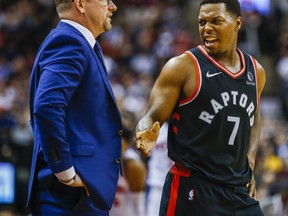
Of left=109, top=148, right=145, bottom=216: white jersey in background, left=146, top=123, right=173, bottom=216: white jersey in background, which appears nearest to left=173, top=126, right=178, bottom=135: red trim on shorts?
left=109, top=148, right=145, bottom=216: white jersey in background

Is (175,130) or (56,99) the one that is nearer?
(56,99)

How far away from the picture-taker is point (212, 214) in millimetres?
5023

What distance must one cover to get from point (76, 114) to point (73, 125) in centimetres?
7

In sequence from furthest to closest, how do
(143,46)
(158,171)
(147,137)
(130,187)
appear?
(143,46) < (158,171) < (130,187) < (147,137)

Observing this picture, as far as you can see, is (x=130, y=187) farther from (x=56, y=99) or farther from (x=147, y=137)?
(x=56, y=99)

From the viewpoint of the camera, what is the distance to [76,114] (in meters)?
4.41

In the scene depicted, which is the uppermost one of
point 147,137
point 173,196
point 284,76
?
point 147,137

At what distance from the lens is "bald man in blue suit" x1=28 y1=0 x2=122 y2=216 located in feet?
13.7

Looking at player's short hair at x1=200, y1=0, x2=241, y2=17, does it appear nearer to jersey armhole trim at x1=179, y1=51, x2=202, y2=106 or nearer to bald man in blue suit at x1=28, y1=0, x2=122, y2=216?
jersey armhole trim at x1=179, y1=51, x2=202, y2=106

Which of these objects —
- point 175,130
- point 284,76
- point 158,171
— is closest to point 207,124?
point 175,130

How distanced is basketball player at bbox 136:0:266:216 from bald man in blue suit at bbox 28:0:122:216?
60cm

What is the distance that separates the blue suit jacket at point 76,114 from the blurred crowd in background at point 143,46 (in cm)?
932

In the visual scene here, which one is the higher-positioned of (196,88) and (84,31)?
(84,31)

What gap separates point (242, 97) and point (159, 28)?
1480 cm
